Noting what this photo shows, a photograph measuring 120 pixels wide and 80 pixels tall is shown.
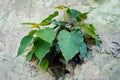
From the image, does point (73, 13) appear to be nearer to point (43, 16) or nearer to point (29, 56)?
point (43, 16)

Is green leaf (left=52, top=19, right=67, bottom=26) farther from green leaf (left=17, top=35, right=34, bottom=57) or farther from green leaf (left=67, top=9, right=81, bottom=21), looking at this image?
green leaf (left=17, top=35, right=34, bottom=57)

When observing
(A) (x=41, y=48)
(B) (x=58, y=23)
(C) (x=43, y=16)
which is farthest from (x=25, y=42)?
Answer: (C) (x=43, y=16)

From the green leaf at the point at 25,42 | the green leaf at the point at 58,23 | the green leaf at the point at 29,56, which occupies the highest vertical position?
the green leaf at the point at 58,23

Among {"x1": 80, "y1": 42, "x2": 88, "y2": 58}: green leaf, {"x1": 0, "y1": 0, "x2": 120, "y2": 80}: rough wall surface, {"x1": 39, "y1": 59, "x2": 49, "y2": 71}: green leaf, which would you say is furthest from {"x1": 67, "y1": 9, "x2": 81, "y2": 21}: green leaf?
{"x1": 39, "y1": 59, "x2": 49, "y2": 71}: green leaf

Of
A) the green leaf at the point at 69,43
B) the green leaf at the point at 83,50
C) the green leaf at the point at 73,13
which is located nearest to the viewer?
the green leaf at the point at 69,43

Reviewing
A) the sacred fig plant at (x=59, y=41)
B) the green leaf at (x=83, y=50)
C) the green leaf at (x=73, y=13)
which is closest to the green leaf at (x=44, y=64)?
the sacred fig plant at (x=59, y=41)

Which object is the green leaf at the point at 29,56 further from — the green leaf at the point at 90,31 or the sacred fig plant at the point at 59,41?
the green leaf at the point at 90,31
